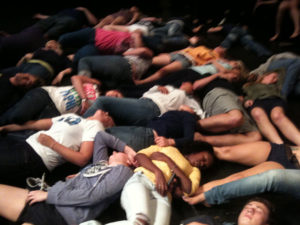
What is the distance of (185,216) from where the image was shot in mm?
1251

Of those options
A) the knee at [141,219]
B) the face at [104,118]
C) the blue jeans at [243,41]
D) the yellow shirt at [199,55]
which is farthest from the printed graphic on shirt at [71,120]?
the blue jeans at [243,41]

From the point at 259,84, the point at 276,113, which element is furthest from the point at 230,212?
the point at 259,84

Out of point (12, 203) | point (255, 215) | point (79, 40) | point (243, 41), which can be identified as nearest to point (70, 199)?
point (12, 203)

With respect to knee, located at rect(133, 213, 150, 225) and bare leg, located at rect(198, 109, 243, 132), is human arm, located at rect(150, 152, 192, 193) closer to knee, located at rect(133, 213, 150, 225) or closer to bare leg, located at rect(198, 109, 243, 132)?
knee, located at rect(133, 213, 150, 225)

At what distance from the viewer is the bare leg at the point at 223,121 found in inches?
60.9

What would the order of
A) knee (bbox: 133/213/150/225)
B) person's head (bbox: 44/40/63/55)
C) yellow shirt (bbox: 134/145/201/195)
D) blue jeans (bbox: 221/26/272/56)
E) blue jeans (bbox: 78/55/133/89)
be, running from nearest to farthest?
knee (bbox: 133/213/150/225) < yellow shirt (bbox: 134/145/201/195) < blue jeans (bbox: 78/55/133/89) < person's head (bbox: 44/40/63/55) < blue jeans (bbox: 221/26/272/56)

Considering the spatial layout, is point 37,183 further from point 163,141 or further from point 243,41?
point 243,41

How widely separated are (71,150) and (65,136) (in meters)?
0.09

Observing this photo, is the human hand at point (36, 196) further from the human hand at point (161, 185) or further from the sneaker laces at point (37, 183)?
the human hand at point (161, 185)

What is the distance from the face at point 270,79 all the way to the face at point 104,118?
111cm

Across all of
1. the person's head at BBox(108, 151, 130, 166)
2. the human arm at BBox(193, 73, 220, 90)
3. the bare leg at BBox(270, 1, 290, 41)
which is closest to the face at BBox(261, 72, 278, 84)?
the human arm at BBox(193, 73, 220, 90)

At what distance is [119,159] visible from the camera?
1297 mm

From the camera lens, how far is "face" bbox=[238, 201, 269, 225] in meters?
1.05

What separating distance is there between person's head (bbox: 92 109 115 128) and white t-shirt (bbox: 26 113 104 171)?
0.04m
